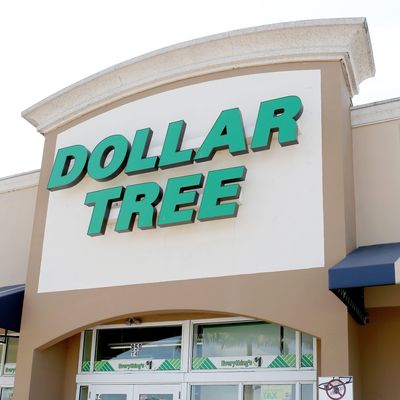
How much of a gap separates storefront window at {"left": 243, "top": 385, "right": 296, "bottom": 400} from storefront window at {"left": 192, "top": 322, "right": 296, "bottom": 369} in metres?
0.33

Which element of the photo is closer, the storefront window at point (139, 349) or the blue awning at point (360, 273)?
the blue awning at point (360, 273)

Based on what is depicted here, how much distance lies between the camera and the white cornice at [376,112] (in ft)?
36.3

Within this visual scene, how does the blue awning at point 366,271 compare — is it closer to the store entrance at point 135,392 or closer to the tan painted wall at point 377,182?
the tan painted wall at point 377,182

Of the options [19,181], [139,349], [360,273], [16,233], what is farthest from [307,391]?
[19,181]

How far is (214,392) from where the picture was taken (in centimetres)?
1127

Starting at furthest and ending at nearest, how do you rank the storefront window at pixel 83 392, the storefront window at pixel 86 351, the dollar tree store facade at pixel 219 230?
the storefront window at pixel 86 351 < the storefront window at pixel 83 392 < the dollar tree store facade at pixel 219 230

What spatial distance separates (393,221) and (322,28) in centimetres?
337

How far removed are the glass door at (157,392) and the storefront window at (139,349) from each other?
32 cm

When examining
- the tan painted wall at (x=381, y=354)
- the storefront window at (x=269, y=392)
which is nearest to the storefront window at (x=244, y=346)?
the storefront window at (x=269, y=392)

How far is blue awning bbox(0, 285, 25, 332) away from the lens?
12.2 metres

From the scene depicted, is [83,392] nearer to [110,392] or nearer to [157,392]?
[110,392]

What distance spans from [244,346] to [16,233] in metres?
6.15

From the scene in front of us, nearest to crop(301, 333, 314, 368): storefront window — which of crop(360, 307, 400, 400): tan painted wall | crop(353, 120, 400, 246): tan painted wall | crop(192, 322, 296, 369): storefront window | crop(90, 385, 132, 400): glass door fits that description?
crop(192, 322, 296, 369): storefront window

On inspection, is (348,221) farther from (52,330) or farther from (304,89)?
(52,330)
